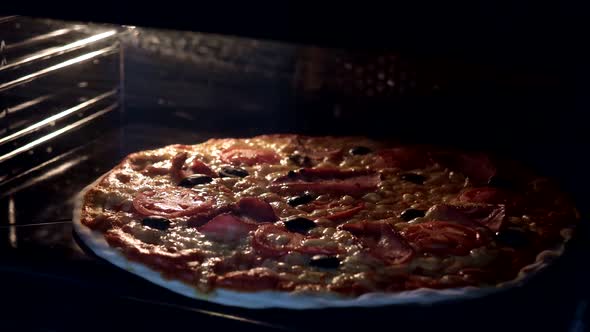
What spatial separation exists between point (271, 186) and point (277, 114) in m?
0.75

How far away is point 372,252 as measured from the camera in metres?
2.05

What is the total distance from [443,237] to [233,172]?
716 mm

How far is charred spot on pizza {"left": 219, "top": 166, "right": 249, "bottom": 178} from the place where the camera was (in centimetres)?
252

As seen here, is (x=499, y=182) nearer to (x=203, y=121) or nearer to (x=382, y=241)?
(x=382, y=241)

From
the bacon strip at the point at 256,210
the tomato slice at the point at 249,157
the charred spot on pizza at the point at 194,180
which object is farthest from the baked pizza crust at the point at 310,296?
the tomato slice at the point at 249,157

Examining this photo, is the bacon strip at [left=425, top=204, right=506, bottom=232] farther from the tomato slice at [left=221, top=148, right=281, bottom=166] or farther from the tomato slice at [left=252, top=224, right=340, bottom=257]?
the tomato slice at [left=221, top=148, right=281, bottom=166]

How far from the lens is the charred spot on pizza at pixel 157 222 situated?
2146 mm

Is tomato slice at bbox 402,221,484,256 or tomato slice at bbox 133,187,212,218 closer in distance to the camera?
tomato slice at bbox 402,221,484,256

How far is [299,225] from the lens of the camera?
2.17 metres

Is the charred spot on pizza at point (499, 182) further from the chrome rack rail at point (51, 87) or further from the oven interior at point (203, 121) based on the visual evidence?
the chrome rack rail at point (51, 87)

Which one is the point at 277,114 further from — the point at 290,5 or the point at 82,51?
the point at 290,5

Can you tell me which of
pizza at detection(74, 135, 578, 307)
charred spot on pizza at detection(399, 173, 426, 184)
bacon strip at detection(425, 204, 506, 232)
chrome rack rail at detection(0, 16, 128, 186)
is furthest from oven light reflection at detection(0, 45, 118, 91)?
bacon strip at detection(425, 204, 506, 232)

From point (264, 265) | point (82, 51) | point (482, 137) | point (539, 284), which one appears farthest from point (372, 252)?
point (82, 51)

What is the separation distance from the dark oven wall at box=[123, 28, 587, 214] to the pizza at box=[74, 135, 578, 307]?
19 centimetres
